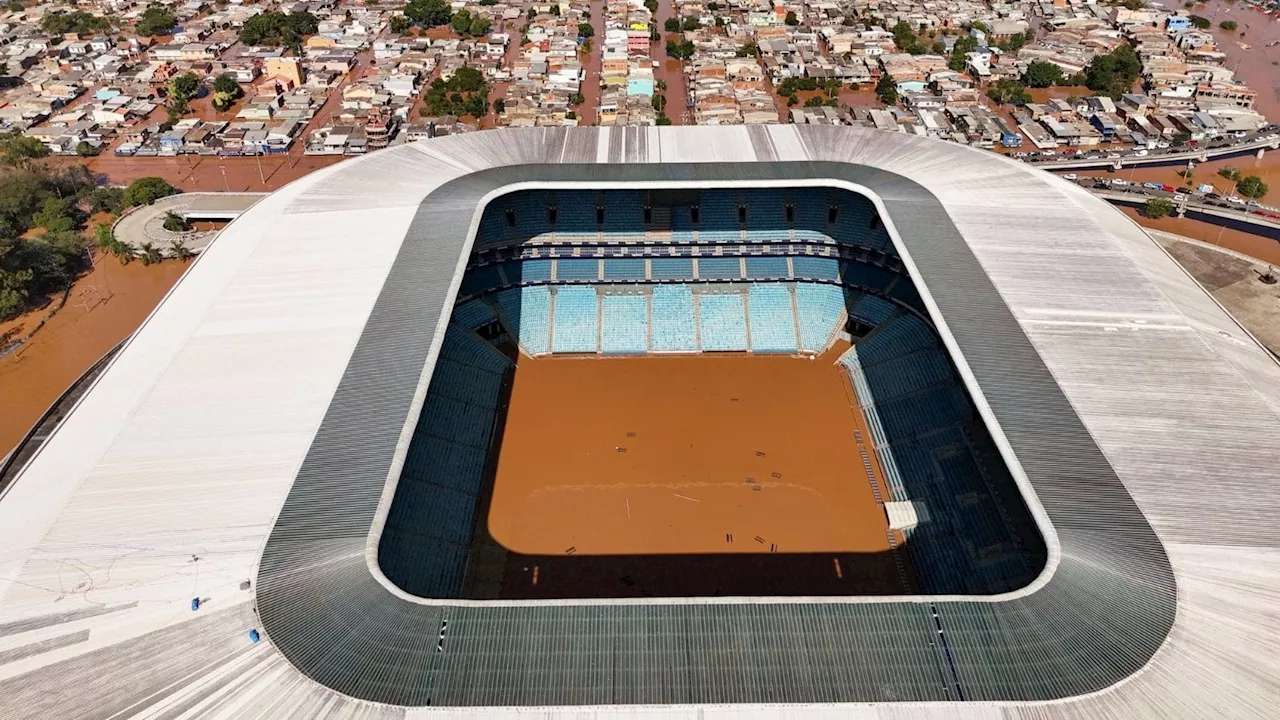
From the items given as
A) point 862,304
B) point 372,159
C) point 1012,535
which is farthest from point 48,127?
point 1012,535

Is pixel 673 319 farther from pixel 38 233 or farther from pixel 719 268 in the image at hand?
pixel 38 233

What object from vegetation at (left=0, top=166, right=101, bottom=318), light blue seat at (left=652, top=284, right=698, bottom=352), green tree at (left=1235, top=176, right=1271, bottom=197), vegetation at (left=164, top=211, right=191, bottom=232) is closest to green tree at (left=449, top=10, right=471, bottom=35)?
vegetation at (left=0, top=166, right=101, bottom=318)

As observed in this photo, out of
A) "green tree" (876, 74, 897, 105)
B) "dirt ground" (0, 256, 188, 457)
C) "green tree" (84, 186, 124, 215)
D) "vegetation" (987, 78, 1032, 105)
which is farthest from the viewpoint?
"green tree" (876, 74, 897, 105)

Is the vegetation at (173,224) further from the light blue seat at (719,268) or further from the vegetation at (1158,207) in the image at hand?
the vegetation at (1158,207)

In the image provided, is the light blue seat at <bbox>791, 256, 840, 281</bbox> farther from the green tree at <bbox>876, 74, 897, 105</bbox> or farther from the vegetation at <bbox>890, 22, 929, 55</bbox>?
the vegetation at <bbox>890, 22, 929, 55</bbox>

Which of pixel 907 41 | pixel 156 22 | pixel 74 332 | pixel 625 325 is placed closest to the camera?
pixel 625 325

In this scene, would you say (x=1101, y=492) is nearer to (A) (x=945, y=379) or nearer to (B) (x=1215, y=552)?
(B) (x=1215, y=552)

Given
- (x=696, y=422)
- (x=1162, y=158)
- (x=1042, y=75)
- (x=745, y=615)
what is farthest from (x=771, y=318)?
(x=1042, y=75)
